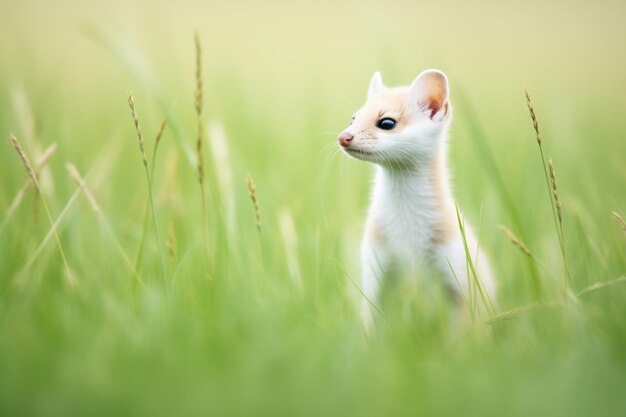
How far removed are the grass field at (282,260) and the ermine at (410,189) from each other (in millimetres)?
173

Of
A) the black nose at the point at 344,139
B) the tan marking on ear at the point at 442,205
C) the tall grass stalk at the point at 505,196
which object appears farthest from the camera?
the tan marking on ear at the point at 442,205

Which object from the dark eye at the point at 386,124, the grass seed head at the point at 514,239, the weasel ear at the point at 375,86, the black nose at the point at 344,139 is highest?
the weasel ear at the point at 375,86

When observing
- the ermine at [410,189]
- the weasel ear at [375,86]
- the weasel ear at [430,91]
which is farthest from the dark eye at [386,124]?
the weasel ear at [375,86]

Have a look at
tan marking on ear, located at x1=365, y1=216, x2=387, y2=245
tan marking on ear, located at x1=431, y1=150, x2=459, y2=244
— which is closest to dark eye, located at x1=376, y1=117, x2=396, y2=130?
→ tan marking on ear, located at x1=431, y1=150, x2=459, y2=244

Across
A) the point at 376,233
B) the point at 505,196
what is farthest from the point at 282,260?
the point at 505,196

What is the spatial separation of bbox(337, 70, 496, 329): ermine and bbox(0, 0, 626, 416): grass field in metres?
0.17

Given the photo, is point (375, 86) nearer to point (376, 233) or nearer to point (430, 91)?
point (430, 91)

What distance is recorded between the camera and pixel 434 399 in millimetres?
1638

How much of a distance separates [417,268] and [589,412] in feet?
4.06

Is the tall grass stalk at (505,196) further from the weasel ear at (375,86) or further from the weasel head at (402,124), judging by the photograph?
the weasel ear at (375,86)

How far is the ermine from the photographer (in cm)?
267

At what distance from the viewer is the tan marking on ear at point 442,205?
2.89m

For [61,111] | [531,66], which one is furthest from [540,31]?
[61,111]

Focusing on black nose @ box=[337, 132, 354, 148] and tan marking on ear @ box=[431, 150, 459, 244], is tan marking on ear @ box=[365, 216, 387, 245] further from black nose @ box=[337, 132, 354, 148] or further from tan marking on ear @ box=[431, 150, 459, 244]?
black nose @ box=[337, 132, 354, 148]
